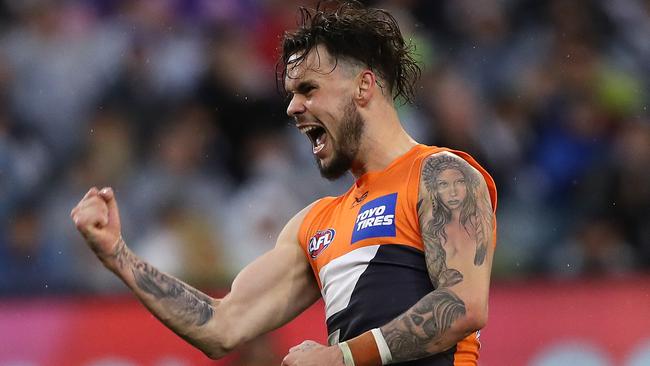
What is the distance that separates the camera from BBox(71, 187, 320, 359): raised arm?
13.8 feet

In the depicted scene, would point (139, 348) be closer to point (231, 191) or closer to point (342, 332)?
point (231, 191)

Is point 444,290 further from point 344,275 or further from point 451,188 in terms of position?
point 344,275

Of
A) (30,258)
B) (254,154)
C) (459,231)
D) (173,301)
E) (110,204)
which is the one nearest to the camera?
(459,231)

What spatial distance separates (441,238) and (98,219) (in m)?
1.19

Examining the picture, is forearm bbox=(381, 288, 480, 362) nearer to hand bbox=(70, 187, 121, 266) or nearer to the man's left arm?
the man's left arm

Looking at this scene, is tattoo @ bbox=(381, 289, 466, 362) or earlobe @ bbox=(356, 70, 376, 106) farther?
earlobe @ bbox=(356, 70, 376, 106)

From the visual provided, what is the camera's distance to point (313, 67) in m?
4.54

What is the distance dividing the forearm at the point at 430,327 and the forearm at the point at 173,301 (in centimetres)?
97

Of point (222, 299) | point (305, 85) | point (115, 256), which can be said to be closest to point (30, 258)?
point (222, 299)

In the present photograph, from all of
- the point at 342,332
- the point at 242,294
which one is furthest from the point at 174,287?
the point at 342,332

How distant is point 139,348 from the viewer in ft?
21.7

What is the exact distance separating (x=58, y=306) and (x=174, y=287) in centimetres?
248

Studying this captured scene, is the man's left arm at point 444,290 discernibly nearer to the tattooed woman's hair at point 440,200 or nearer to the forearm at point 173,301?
the tattooed woman's hair at point 440,200

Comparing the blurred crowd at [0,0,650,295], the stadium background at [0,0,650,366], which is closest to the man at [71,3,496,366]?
the stadium background at [0,0,650,366]
